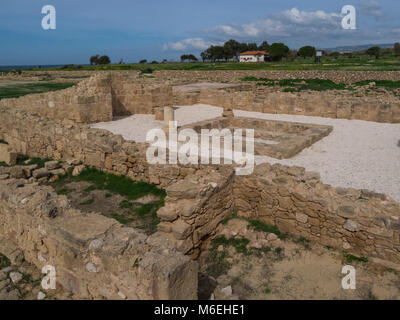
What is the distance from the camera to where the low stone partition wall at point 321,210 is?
5012 mm

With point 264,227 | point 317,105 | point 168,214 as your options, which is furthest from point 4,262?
point 317,105

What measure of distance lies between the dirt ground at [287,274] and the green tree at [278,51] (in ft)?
230

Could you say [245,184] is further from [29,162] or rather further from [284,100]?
[284,100]

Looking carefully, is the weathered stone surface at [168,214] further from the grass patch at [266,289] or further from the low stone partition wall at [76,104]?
the low stone partition wall at [76,104]

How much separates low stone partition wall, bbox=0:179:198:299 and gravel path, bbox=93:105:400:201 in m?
4.84

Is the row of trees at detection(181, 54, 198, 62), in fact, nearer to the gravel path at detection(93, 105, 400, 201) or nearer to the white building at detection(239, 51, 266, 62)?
the white building at detection(239, 51, 266, 62)

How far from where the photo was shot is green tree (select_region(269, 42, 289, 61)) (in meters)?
69.0

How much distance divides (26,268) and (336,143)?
9197 millimetres

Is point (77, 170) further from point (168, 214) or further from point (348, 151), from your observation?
point (348, 151)

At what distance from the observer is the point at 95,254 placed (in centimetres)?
346

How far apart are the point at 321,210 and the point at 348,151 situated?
440 centimetres

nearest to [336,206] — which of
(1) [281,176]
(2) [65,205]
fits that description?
(1) [281,176]

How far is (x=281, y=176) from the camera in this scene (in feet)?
21.1
